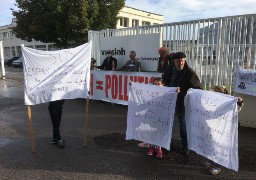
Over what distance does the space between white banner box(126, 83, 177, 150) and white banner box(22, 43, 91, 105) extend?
1.14m

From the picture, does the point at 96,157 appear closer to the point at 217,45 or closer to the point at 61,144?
the point at 61,144

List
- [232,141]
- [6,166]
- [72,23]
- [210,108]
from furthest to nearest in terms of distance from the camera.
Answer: [72,23] → [6,166] → [210,108] → [232,141]

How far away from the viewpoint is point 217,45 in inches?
286

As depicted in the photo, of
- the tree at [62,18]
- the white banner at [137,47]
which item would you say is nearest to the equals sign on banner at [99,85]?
the white banner at [137,47]

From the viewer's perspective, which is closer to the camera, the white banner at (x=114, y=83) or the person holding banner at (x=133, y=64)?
the white banner at (x=114, y=83)

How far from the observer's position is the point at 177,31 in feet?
27.4

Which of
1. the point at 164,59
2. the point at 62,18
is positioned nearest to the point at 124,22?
the point at 62,18

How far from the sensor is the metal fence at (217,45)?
6609 millimetres

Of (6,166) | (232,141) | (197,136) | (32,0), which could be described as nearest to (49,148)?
(6,166)

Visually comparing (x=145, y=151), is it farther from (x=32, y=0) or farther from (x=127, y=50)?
(x=32, y=0)

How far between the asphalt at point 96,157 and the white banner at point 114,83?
63.4 inches

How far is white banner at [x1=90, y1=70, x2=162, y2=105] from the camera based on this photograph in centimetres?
851

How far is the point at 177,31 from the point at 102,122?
354 cm

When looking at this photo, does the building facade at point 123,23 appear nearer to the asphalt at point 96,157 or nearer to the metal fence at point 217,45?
the metal fence at point 217,45
